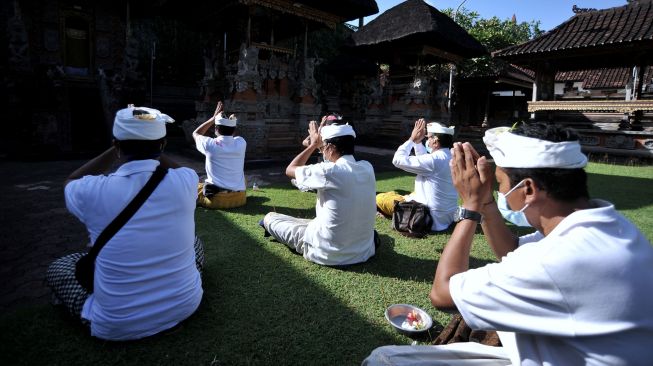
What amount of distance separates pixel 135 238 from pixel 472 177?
2079mm

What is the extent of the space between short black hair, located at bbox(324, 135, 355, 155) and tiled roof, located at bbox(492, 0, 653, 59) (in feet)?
41.4

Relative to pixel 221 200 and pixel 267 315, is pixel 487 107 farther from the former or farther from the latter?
pixel 267 315

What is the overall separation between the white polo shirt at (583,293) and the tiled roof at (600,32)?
1401cm

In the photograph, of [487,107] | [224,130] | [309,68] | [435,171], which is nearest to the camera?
[435,171]

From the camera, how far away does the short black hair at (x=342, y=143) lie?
12.8ft

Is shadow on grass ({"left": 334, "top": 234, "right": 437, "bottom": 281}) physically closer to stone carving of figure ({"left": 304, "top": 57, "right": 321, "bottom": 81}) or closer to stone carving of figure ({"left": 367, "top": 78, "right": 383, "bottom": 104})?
stone carving of figure ({"left": 304, "top": 57, "right": 321, "bottom": 81})

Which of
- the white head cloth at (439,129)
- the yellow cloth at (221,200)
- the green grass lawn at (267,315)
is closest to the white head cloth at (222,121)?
the yellow cloth at (221,200)

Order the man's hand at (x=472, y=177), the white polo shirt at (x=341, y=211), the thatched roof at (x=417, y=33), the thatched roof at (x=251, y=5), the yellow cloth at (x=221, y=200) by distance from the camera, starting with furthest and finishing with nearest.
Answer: the thatched roof at (x=417, y=33)
the thatched roof at (x=251, y=5)
the yellow cloth at (x=221, y=200)
the white polo shirt at (x=341, y=211)
the man's hand at (x=472, y=177)

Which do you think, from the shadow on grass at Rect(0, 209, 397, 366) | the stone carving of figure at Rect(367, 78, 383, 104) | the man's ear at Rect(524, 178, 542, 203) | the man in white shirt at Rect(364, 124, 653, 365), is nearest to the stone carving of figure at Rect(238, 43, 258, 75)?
the stone carving of figure at Rect(367, 78, 383, 104)

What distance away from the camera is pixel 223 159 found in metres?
6.33

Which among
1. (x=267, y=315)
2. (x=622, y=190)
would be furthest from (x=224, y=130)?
(x=622, y=190)

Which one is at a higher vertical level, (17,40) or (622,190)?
(17,40)

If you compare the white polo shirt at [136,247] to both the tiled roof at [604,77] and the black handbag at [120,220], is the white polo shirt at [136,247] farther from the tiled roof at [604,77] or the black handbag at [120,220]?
the tiled roof at [604,77]

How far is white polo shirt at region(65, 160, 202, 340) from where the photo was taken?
249 centimetres
